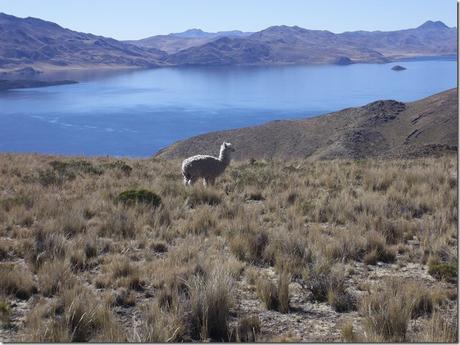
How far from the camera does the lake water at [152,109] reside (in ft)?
244

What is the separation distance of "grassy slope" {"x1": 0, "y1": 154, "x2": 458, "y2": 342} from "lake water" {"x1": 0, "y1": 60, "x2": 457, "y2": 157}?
56898mm

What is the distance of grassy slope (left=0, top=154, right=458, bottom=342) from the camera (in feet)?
15.1

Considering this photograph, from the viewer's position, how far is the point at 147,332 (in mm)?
4246

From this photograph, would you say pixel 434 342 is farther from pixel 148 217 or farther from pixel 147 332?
pixel 148 217

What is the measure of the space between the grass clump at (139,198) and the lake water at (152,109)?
184 ft

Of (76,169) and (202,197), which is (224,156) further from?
(76,169)

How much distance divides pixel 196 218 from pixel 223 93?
13048 cm

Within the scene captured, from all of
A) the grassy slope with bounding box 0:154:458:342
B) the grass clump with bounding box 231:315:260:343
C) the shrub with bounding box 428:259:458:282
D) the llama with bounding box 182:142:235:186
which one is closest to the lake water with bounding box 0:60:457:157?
the llama with bounding box 182:142:235:186

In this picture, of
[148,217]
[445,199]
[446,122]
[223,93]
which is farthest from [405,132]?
[223,93]

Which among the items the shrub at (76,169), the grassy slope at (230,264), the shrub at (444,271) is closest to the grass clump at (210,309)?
the grassy slope at (230,264)

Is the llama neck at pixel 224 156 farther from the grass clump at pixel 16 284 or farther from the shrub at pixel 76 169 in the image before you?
the grass clump at pixel 16 284

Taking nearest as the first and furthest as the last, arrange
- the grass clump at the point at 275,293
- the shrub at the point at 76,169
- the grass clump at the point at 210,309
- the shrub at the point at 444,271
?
the grass clump at the point at 210,309
the grass clump at the point at 275,293
the shrub at the point at 444,271
the shrub at the point at 76,169

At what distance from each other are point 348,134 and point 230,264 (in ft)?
155

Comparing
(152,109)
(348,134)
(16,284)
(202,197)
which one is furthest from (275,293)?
(152,109)
